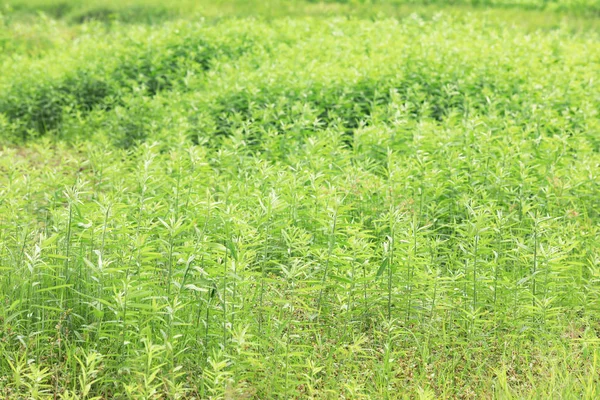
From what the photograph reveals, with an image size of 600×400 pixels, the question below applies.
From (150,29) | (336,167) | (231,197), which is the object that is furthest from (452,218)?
(150,29)

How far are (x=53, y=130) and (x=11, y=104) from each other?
34.5 inches

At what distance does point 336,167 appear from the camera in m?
6.39

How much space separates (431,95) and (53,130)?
465 cm

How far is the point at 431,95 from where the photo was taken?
8758mm

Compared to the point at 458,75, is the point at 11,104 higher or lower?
lower

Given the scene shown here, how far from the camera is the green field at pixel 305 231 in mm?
3975

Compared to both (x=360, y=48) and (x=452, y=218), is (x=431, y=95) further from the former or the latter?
(x=452, y=218)

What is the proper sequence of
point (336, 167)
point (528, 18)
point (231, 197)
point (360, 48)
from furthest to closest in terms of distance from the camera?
point (528, 18), point (360, 48), point (336, 167), point (231, 197)

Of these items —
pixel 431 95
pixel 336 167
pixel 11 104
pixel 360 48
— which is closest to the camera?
pixel 336 167

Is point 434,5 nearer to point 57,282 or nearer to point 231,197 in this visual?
point 231,197

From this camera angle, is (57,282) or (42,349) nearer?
(42,349)

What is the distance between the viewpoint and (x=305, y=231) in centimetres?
487

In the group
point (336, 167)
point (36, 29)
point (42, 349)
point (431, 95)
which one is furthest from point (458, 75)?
point (36, 29)

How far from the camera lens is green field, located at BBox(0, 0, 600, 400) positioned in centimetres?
397
